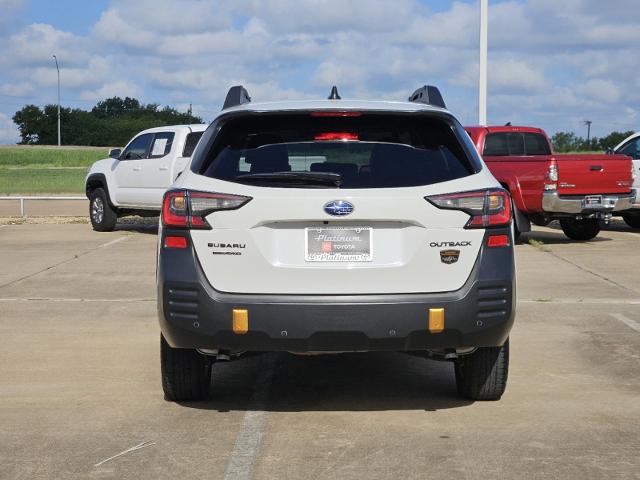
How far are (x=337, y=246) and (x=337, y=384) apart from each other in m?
1.70

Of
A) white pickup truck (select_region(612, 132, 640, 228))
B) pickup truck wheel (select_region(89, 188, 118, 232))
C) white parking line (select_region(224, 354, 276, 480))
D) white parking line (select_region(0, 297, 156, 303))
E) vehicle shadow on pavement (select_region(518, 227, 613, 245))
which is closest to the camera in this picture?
white parking line (select_region(224, 354, 276, 480))

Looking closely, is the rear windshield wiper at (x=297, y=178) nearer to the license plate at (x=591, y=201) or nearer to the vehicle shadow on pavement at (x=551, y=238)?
the license plate at (x=591, y=201)

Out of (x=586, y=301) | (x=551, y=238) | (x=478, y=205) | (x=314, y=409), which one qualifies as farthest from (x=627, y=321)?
(x=551, y=238)

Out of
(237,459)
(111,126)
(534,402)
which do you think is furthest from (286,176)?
(111,126)

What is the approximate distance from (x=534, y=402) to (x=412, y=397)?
2.35 ft

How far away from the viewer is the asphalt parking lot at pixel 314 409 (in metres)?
5.05

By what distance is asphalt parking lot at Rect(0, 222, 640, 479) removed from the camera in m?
5.05

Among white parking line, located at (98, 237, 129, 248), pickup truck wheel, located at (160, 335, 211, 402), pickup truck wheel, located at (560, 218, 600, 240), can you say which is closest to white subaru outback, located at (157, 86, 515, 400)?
pickup truck wheel, located at (160, 335, 211, 402)

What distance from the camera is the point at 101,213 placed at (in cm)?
1995

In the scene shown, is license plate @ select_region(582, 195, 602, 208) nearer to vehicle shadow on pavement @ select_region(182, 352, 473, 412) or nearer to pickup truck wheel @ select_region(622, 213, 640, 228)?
pickup truck wheel @ select_region(622, 213, 640, 228)

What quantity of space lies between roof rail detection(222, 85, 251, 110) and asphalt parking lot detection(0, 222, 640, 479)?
1.75m

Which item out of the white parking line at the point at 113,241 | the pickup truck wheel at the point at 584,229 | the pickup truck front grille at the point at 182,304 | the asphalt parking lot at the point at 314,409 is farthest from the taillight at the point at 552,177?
the pickup truck front grille at the point at 182,304

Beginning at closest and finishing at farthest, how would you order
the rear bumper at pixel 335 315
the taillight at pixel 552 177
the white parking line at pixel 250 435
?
the white parking line at pixel 250 435, the rear bumper at pixel 335 315, the taillight at pixel 552 177

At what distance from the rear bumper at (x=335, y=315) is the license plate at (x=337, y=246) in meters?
0.19
